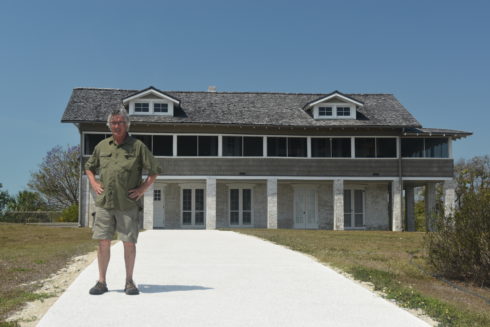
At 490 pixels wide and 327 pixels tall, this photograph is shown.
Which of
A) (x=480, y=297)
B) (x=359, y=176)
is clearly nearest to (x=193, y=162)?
(x=359, y=176)

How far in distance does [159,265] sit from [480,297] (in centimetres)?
522

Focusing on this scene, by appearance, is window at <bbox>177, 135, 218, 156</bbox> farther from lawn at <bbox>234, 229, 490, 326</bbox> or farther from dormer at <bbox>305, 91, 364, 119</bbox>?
lawn at <bbox>234, 229, 490, 326</bbox>

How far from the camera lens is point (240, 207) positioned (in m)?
30.0

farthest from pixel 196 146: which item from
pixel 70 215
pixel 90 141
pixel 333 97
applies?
pixel 70 215

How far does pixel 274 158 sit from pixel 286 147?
111 cm

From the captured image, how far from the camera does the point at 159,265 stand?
9414 millimetres

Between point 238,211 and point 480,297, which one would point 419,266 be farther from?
point 238,211

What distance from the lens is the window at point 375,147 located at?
97.1 ft

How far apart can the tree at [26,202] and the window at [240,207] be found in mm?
19315

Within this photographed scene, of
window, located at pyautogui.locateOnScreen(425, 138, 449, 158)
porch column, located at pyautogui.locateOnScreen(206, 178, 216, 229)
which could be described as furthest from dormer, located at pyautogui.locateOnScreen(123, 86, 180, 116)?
window, located at pyautogui.locateOnScreen(425, 138, 449, 158)

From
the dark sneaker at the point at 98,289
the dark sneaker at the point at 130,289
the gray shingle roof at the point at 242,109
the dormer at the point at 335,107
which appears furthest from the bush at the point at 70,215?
the dark sneaker at the point at 130,289

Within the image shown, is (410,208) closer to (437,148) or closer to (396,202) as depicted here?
(396,202)

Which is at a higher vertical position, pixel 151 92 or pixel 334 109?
pixel 151 92

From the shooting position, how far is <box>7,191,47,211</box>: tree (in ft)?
134
